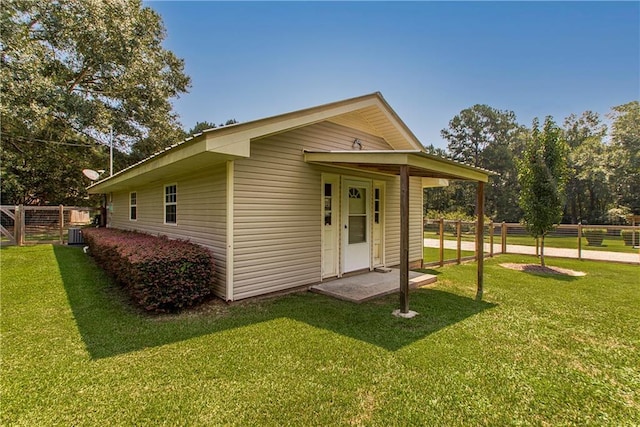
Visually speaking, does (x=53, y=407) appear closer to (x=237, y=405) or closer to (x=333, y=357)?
(x=237, y=405)

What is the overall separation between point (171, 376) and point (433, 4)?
31.1ft

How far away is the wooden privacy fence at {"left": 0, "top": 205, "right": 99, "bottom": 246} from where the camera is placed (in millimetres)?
11852

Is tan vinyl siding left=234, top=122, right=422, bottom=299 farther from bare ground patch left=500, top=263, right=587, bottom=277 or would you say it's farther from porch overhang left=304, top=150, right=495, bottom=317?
bare ground patch left=500, top=263, right=587, bottom=277

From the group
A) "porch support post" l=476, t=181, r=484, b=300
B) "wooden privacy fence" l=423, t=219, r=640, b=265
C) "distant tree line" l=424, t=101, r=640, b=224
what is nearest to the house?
"porch support post" l=476, t=181, r=484, b=300

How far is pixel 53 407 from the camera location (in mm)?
2459

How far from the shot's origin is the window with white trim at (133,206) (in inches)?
411

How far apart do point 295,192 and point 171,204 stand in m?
3.31

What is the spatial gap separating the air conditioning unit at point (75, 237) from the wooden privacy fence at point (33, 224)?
1.44ft

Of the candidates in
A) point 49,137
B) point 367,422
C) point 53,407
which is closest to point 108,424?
point 53,407

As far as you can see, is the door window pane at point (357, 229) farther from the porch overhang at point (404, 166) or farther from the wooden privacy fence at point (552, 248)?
the wooden privacy fence at point (552, 248)

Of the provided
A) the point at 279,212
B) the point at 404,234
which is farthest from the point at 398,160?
the point at 279,212

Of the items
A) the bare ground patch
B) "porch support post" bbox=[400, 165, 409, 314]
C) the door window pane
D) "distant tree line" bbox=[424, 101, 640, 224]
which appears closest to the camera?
"porch support post" bbox=[400, 165, 409, 314]

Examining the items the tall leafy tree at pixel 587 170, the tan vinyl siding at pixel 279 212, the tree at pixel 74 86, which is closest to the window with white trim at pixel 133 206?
the tree at pixel 74 86

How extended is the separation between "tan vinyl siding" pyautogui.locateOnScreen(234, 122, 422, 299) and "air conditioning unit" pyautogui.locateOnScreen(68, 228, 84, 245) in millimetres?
11725
